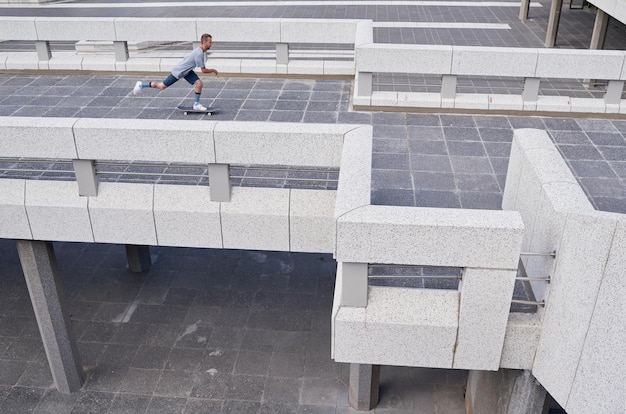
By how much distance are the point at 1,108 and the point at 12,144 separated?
508 centimetres

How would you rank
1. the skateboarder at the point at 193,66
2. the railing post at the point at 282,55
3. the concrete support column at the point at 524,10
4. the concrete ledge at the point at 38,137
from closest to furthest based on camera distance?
the concrete ledge at the point at 38,137 → the skateboarder at the point at 193,66 → the railing post at the point at 282,55 → the concrete support column at the point at 524,10

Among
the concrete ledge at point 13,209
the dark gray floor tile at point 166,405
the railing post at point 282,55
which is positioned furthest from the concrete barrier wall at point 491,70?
the dark gray floor tile at point 166,405

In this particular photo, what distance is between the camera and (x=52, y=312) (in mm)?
11281

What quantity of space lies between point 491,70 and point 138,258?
31.8 ft

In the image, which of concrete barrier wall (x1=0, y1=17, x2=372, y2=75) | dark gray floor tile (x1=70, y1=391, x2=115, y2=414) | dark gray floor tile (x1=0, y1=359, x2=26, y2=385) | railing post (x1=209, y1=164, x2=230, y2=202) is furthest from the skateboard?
dark gray floor tile (x1=0, y1=359, x2=26, y2=385)

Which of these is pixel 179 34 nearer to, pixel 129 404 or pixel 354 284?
pixel 129 404

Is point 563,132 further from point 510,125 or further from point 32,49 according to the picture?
point 32,49

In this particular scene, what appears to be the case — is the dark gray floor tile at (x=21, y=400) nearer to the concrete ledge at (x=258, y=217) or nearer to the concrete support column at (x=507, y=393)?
the concrete ledge at (x=258, y=217)

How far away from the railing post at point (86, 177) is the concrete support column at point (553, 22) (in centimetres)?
1577

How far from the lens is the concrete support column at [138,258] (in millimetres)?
15516

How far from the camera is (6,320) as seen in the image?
14422 millimetres

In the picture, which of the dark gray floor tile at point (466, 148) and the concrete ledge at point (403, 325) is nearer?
the concrete ledge at point (403, 325)

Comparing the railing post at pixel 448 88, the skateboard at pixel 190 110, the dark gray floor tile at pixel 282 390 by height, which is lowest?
the dark gray floor tile at pixel 282 390

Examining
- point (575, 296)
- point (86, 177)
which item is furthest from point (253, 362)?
point (575, 296)
